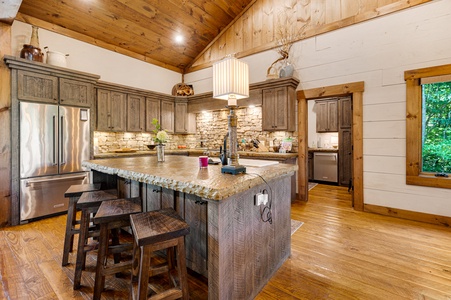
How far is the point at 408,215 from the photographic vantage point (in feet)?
11.0

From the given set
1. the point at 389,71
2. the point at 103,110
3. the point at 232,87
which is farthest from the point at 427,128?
the point at 103,110

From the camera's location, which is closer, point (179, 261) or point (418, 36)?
point (179, 261)

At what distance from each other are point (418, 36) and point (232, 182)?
399cm

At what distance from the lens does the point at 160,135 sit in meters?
2.55

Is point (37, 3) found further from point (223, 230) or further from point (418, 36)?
point (418, 36)

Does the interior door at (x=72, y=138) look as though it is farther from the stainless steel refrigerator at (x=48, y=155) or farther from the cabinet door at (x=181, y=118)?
the cabinet door at (x=181, y=118)

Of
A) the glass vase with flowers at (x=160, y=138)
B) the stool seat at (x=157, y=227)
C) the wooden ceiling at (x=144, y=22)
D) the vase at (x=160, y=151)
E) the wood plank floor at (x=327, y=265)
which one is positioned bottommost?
the wood plank floor at (x=327, y=265)

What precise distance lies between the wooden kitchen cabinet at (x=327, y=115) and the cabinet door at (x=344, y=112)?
17 cm

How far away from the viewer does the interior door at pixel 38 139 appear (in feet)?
10.6

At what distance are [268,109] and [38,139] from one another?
4.09 metres

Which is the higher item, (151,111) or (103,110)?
Result: (151,111)

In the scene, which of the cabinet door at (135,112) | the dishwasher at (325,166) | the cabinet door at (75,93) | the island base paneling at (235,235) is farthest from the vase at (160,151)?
the dishwasher at (325,166)

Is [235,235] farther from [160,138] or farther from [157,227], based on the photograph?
[160,138]

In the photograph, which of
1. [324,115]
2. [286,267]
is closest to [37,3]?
[286,267]
